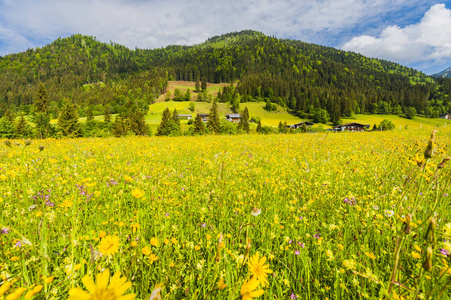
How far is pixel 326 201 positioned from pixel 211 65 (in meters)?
211

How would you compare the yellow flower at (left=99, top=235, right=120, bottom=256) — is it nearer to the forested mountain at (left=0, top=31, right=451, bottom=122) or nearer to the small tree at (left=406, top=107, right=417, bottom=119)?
the forested mountain at (left=0, top=31, right=451, bottom=122)

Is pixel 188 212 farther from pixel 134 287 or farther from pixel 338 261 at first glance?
pixel 338 261

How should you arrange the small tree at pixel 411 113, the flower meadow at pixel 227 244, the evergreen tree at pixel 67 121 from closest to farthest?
the flower meadow at pixel 227 244, the evergreen tree at pixel 67 121, the small tree at pixel 411 113

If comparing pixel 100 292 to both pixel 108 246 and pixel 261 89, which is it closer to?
pixel 108 246

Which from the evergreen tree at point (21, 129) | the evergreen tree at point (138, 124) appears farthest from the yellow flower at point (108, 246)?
the evergreen tree at point (138, 124)

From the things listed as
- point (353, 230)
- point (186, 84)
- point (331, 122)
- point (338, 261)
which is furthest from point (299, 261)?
point (186, 84)

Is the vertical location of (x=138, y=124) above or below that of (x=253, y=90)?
below

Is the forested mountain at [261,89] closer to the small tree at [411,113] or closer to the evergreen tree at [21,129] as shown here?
the small tree at [411,113]

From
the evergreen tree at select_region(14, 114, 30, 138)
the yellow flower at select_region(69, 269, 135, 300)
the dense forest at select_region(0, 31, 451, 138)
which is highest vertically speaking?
the dense forest at select_region(0, 31, 451, 138)

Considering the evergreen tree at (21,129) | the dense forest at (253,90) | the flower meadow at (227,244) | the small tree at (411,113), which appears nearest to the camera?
the flower meadow at (227,244)

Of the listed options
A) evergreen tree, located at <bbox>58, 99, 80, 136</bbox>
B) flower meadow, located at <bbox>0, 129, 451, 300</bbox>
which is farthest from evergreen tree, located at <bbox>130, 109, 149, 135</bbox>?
flower meadow, located at <bbox>0, 129, 451, 300</bbox>

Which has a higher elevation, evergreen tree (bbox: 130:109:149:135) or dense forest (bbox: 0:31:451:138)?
dense forest (bbox: 0:31:451:138)

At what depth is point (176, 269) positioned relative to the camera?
173 centimetres

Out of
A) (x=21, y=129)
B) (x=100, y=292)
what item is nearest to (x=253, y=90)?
(x=21, y=129)
